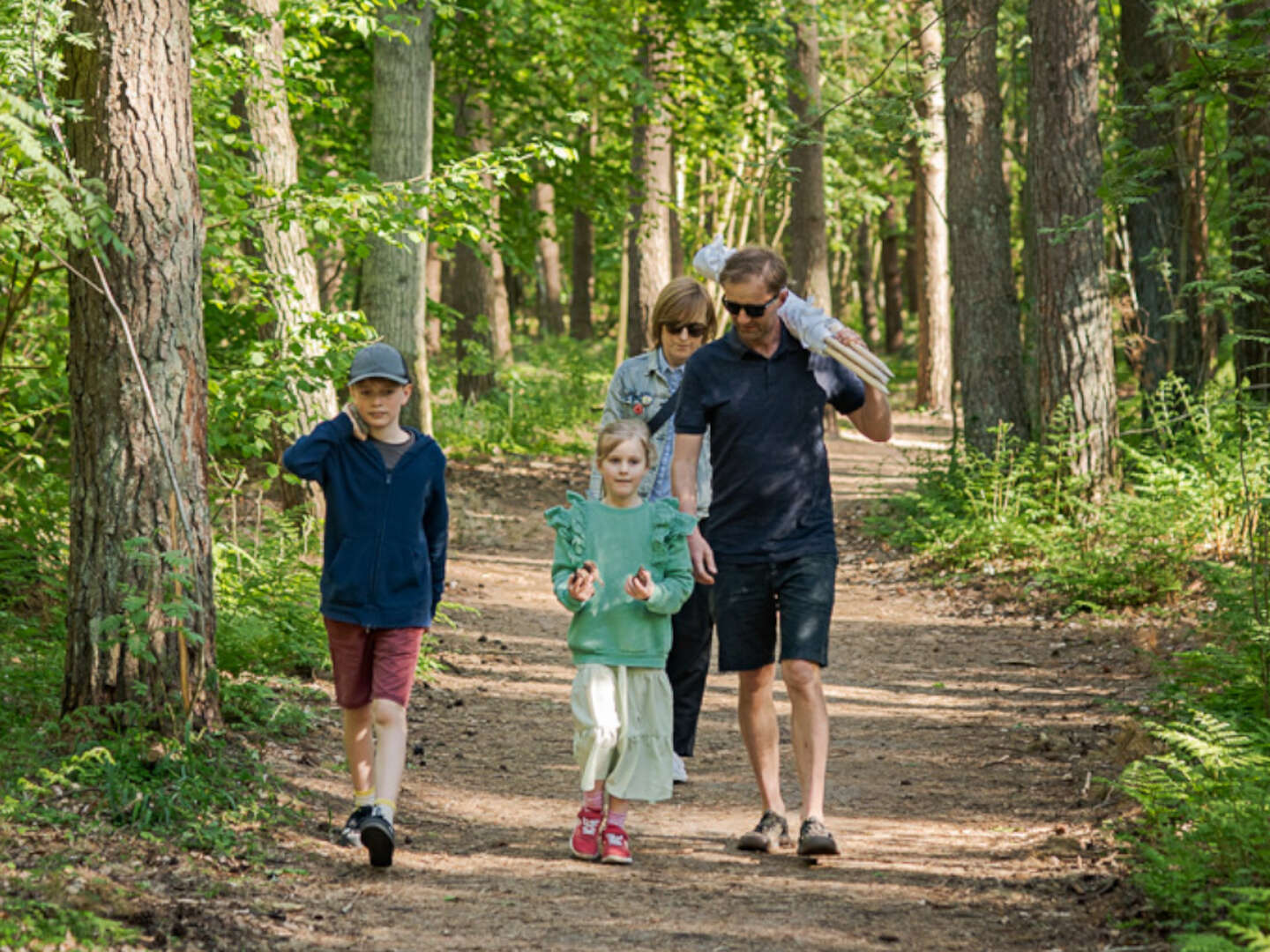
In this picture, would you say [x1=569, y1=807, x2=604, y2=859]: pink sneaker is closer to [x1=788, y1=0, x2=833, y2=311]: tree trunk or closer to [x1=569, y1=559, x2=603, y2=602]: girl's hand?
[x1=569, y1=559, x2=603, y2=602]: girl's hand

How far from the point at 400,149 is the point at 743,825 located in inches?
371

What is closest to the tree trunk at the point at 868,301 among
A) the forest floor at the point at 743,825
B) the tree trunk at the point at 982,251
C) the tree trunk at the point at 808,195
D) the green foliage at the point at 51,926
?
the tree trunk at the point at 808,195

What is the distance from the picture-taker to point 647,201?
1962cm

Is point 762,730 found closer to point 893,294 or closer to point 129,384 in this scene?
point 129,384

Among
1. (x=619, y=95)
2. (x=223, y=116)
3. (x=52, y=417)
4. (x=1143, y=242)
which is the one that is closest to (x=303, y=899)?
(x=52, y=417)

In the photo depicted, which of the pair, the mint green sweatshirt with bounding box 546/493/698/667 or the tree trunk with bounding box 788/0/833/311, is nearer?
the mint green sweatshirt with bounding box 546/493/698/667

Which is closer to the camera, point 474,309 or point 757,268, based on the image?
point 757,268

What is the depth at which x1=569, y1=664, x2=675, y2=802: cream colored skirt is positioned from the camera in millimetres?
5426

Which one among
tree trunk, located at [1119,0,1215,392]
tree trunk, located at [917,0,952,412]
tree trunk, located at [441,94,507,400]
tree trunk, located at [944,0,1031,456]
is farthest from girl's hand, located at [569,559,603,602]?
tree trunk, located at [917,0,952,412]

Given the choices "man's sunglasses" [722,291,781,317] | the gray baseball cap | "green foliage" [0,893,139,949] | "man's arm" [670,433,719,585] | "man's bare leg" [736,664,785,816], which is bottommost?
"green foliage" [0,893,139,949]

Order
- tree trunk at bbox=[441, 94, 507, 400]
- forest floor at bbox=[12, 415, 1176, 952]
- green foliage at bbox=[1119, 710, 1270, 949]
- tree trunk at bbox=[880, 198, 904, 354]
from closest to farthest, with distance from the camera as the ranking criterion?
green foliage at bbox=[1119, 710, 1270, 949] → forest floor at bbox=[12, 415, 1176, 952] → tree trunk at bbox=[441, 94, 507, 400] → tree trunk at bbox=[880, 198, 904, 354]

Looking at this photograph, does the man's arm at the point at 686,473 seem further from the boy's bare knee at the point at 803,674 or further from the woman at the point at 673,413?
the woman at the point at 673,413

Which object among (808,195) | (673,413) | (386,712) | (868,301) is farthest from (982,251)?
(868,301)

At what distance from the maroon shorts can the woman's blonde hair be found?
2.02m
